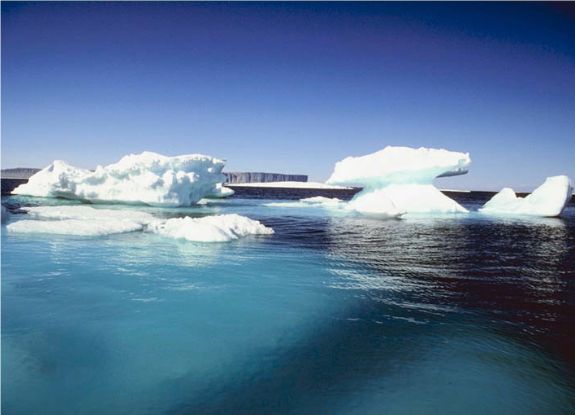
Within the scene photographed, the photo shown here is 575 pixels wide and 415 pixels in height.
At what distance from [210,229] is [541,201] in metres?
30.3

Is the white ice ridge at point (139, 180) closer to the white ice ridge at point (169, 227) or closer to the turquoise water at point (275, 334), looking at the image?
the white ice ridge at point (169, 227)

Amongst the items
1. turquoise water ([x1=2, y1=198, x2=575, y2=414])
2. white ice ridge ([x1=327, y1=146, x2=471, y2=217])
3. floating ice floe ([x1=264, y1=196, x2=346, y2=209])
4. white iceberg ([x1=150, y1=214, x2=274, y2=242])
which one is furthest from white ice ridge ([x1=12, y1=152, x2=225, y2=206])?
turquoise water ([x1=2, y1=198, x2=575, y2=414])

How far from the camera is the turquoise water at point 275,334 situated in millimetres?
4246

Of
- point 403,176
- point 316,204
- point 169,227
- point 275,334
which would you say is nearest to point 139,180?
point 169,227

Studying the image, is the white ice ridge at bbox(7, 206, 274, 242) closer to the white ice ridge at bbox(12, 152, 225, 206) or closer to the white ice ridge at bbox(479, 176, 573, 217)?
the white ice ridge at bbox(12, 152, 225, 206)

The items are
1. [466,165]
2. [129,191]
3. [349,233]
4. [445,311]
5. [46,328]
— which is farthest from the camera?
[466,165]

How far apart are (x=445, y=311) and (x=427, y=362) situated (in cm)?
233

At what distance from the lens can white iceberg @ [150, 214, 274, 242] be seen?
13.6 m

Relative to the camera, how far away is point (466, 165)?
29.8m

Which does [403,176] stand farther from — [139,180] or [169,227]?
[169,227]

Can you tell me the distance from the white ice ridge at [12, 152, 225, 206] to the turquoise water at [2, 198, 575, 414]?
1477cm

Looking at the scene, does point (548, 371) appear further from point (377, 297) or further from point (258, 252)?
point (258, 252)


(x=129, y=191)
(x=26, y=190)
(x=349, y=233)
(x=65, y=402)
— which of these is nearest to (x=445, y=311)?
(x=65, y=402)

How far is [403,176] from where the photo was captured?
29922 millimetres
